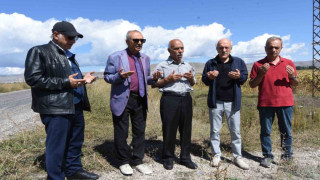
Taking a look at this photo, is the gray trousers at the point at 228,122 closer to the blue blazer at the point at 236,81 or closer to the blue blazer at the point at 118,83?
the blue blazer at the point at 236,81

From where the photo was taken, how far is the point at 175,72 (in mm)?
3881

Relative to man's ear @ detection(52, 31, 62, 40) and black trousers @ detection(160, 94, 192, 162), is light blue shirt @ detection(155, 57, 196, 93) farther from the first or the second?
man's ear @ detection(52, 31, 62, 40)

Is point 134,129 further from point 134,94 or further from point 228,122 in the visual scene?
point 228,122

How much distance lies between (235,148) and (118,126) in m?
2.06

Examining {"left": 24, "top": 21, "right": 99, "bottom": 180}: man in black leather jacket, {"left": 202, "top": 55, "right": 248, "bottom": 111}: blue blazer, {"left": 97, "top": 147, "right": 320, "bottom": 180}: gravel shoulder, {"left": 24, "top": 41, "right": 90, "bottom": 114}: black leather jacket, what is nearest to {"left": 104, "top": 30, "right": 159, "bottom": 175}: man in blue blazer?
{"left": 97, "top": 147, "right": 320, "bottom": 180}: gravel shoulder

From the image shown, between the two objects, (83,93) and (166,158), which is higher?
(83,93)

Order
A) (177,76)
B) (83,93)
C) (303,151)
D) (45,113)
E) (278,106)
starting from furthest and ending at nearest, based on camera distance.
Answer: (303,151) < (278,106) < (177,76) < (83,93) < (45,113)

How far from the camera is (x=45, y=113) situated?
278 cm

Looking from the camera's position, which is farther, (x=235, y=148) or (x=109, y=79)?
(x=235, y=148)

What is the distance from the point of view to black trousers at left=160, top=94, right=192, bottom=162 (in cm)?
378

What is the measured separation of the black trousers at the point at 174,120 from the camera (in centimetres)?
378

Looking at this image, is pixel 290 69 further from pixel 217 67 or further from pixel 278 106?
pixel 217 67

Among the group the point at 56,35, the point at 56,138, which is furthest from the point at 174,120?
the point at 56,35

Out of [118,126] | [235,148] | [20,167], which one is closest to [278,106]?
[235,148]
